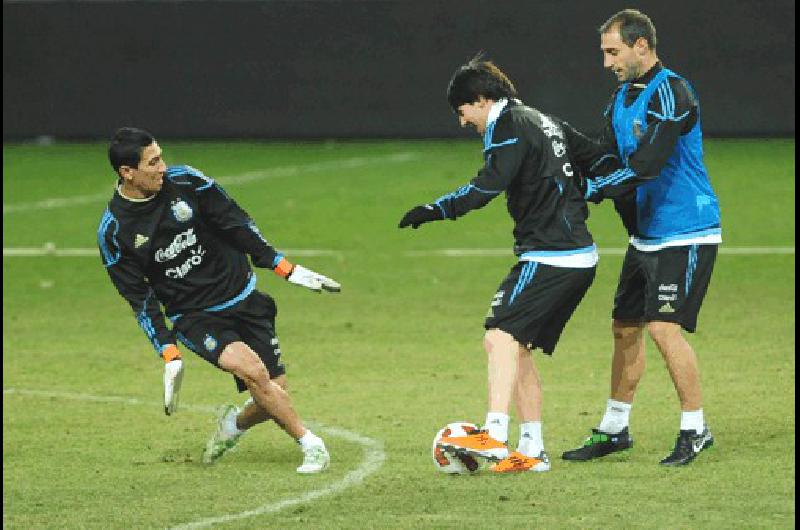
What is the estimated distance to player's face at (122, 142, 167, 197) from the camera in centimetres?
870

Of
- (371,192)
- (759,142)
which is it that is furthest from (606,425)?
(759,142)

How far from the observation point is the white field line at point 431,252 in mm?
17320

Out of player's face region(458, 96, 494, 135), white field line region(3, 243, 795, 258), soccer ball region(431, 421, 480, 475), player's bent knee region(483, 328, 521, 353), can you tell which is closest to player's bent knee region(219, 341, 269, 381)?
soccer ball region(431, 421, 480, 475)

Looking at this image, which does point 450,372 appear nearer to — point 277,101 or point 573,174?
point 573,174

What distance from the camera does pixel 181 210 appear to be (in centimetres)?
889

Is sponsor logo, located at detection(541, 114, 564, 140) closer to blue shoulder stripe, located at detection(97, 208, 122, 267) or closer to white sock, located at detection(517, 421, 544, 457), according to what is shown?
white sock, located at detection(517, 421, 544, 457)

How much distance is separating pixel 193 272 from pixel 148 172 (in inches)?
24.6

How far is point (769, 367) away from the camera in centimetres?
1148

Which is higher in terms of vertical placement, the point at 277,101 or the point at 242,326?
the point at 242,326

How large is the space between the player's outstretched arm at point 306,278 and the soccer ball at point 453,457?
94 centimetres

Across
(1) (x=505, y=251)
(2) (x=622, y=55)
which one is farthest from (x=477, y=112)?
(1) (x=505, y=251)

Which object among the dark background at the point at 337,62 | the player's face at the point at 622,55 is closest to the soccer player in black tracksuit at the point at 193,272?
the player's face at the point at 622,55

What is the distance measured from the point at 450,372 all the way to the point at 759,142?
713 inches

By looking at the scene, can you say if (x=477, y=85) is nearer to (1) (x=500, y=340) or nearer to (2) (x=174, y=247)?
(1) (x=500, y=340)
